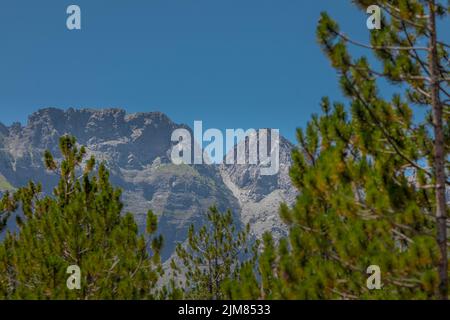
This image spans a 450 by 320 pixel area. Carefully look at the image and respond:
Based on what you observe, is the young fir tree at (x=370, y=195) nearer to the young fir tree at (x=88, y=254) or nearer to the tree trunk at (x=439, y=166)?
the tree trunk at (x=439, y=166)

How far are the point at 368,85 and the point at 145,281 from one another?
7014mm

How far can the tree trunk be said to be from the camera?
24.8 feet

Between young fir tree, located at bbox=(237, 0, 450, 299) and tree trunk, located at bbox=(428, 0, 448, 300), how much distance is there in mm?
18

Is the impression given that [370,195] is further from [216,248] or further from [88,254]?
[216,248]

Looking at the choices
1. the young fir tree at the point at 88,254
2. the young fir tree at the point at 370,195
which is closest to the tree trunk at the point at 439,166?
the young fir tree at the point at 370,195

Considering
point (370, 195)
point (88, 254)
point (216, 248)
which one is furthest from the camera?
point (216, 248)

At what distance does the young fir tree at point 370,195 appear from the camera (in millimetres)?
7660

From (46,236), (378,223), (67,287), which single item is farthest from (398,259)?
(46,236)

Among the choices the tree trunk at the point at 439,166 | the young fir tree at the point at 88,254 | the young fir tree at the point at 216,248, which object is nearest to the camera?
the tree trunk at the point at 439,166

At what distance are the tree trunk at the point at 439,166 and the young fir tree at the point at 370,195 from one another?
0.02 m

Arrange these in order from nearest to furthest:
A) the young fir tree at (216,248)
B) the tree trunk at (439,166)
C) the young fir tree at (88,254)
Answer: the tree trunk at (439,166)
the young fir tree at (88,254)
the young fir tree at (216,248)

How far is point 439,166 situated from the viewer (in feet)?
26.3

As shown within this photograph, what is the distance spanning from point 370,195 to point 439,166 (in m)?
1.48

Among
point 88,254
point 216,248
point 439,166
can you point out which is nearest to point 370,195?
point 439,166
